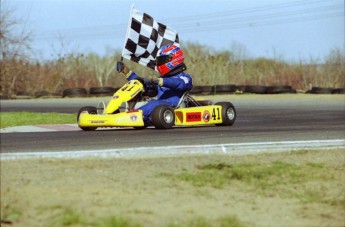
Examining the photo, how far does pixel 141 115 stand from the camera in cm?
1034

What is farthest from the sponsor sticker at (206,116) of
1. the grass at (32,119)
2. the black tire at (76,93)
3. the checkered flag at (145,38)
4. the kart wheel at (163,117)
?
the black tire at (76,93)

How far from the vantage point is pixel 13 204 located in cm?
488

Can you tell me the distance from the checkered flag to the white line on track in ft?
15.1

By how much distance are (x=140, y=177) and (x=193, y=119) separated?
5.29 m

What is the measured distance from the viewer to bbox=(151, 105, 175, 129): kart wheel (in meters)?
10.2

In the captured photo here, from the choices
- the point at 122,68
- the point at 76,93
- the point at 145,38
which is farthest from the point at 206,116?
the point at 76,93

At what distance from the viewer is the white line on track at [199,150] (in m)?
6.54

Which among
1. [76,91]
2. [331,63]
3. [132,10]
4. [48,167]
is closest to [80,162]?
[48,167]

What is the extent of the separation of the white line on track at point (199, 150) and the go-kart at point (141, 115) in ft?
9.01

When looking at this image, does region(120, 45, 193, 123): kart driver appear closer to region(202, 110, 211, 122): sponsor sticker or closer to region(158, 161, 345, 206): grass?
region(202, 110, 211, 122): sponsor sticker

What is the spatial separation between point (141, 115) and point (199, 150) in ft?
10.9

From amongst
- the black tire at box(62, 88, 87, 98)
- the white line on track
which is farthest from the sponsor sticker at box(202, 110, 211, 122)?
the black tire at box(62, 88, 87, 98)

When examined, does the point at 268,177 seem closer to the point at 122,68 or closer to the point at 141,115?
the point at 141,115

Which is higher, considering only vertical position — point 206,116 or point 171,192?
point 206,116
